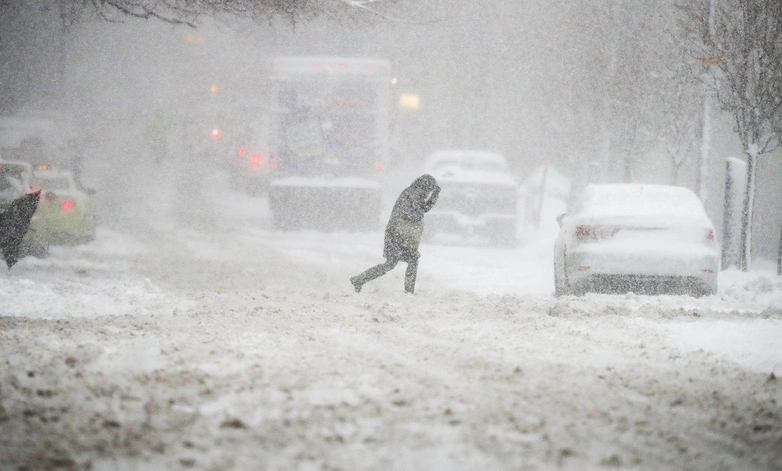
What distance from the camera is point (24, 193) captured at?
13.4 meters

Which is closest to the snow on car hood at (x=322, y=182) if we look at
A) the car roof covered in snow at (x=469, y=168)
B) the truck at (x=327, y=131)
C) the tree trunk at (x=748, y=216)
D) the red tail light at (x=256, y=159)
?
the truck at (x=327, y=131)

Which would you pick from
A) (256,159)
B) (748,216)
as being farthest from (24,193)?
(748,216)

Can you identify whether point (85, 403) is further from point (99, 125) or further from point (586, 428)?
point (99, 125)

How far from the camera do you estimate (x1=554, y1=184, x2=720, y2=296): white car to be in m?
10.1

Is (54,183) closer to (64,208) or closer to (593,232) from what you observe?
(64,208)

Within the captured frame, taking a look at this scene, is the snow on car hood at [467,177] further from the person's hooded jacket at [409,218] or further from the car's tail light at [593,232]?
the person's hooded jacket at [409,218]

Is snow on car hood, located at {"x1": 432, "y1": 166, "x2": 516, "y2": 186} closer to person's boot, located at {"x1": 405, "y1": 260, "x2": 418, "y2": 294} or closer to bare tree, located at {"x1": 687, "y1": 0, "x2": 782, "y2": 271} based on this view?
bare tree, located at {"x1": 687, "y1": 0, "x2": 782, "y2": 271}

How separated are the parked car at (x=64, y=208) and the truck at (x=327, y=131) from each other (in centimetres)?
496

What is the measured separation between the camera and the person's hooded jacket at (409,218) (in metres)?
10.1

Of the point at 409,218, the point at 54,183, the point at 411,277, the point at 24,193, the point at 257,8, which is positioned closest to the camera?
Answer: the point at 409,218

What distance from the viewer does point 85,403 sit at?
15.5 feet

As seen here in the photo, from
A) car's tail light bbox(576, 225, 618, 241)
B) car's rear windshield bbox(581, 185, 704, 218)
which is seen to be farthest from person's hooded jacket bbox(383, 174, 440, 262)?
car's rear windshield bbox(581, 185, 704, 218)

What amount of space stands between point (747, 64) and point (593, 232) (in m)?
5.92

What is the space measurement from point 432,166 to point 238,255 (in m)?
5.86
